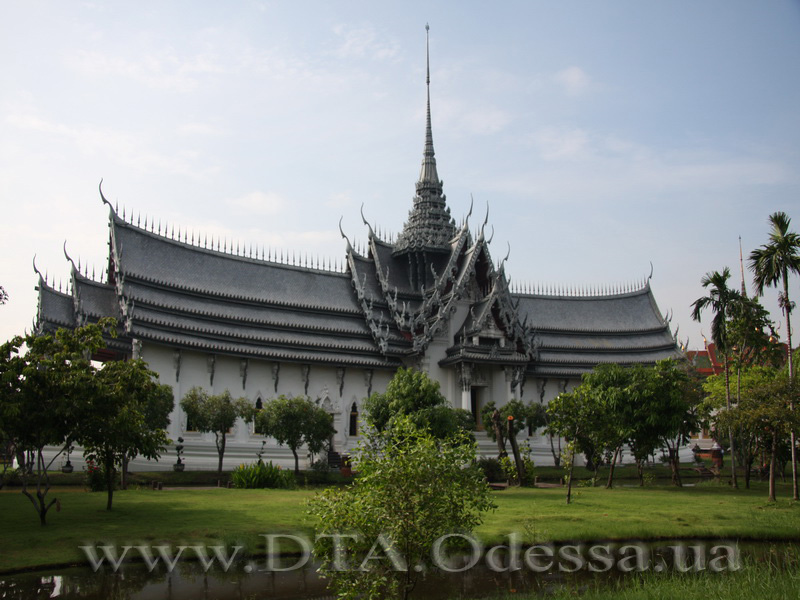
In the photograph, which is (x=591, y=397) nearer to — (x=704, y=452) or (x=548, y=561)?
(x=548, y=561)

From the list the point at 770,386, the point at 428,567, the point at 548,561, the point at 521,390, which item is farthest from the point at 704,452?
the point at 428,567

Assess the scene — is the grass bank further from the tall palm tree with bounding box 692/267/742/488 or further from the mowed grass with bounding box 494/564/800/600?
the tall palm tree with bounding box 692/267/742/488

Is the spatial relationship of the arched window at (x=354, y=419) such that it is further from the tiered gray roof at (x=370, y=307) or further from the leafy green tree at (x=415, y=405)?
the leafy green tree at (x=415, y=405)

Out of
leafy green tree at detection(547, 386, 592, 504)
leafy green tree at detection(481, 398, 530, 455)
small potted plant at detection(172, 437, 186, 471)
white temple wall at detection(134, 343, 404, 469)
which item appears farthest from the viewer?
leafy green tree at detection(481, 398, 530, 455)

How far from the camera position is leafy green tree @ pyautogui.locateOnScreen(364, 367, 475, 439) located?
2928 cm

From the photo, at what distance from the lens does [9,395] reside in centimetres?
1694

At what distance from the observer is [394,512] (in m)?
10.3

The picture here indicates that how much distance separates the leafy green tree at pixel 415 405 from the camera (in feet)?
96.1

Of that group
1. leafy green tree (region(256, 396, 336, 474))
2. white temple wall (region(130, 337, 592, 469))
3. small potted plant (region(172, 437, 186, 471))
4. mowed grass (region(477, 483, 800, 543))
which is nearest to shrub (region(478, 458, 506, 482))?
white temple wall (region(130, 337, 592, 469))

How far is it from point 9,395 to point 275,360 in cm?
2165

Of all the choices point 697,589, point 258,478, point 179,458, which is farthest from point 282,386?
point 697,589

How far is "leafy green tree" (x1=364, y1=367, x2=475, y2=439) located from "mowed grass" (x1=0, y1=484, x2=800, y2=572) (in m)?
4.97

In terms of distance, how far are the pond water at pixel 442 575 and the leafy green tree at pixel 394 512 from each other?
2.19 metres

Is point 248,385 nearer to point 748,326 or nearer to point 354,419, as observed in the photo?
point 354,419
